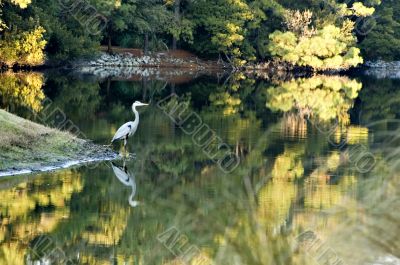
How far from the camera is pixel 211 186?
11.7 m

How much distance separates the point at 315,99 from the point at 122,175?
24755mm

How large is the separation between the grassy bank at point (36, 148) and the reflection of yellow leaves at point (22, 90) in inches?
353

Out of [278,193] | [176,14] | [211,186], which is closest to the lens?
[211,186]

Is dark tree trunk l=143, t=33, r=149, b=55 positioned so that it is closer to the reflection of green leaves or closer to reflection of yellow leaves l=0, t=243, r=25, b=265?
the reflection of green leaves

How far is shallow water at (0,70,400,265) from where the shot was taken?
354 centimetres

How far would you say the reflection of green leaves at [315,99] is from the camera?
31625 millimetres

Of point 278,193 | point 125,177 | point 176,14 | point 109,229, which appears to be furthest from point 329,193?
point 176,14

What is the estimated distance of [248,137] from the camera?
22.0 metres

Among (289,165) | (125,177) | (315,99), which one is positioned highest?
(315,99)

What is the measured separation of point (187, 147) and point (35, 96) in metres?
12.7

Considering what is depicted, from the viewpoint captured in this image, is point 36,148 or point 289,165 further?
point 289,165

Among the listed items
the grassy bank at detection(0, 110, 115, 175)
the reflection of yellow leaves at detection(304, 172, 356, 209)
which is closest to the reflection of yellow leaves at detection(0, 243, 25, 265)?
the reflection of yellow leaves at detection(304, 172, 356, 209)

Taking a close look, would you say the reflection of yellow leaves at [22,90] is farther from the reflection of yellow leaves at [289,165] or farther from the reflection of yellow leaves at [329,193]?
the reflection of yellow leaves at [329,193]

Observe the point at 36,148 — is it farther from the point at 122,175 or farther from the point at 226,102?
the point at 226,102
